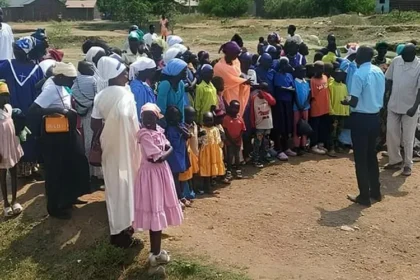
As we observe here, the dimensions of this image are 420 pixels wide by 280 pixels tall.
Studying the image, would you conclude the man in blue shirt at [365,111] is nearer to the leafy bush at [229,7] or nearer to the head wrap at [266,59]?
the head wrap at [266,59]

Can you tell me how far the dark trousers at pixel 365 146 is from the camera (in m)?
6.36

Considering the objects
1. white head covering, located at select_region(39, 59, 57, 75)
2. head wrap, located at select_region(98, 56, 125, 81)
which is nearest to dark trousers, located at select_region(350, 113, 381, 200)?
head wrap, located at select_region(98, 56, 125, 81)

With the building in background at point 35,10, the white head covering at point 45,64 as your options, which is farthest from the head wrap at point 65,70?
the building in background at point 35,10

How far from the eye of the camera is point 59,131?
5.59 m

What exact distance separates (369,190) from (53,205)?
362 centimetres

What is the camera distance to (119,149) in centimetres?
496

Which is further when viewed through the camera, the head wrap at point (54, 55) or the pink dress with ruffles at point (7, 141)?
the head wrap at point (54, 55)

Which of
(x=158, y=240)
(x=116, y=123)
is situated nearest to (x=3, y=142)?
(x=116, y=123)

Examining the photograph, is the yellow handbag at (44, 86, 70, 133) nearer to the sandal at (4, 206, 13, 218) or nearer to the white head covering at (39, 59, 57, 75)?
the sandal at (4, 206, 13, 218)

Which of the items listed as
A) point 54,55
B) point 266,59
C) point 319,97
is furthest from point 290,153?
point 54,55

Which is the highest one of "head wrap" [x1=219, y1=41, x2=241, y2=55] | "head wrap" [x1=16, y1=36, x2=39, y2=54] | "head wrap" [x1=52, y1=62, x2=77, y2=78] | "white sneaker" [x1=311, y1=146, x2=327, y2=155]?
"head wrap" [x1=16, y1=36, x2=39, y2=54]

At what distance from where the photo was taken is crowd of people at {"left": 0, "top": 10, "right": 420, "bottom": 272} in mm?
4984

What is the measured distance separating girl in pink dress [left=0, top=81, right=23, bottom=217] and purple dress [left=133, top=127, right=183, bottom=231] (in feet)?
6.36

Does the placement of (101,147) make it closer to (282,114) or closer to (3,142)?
(3,142)
